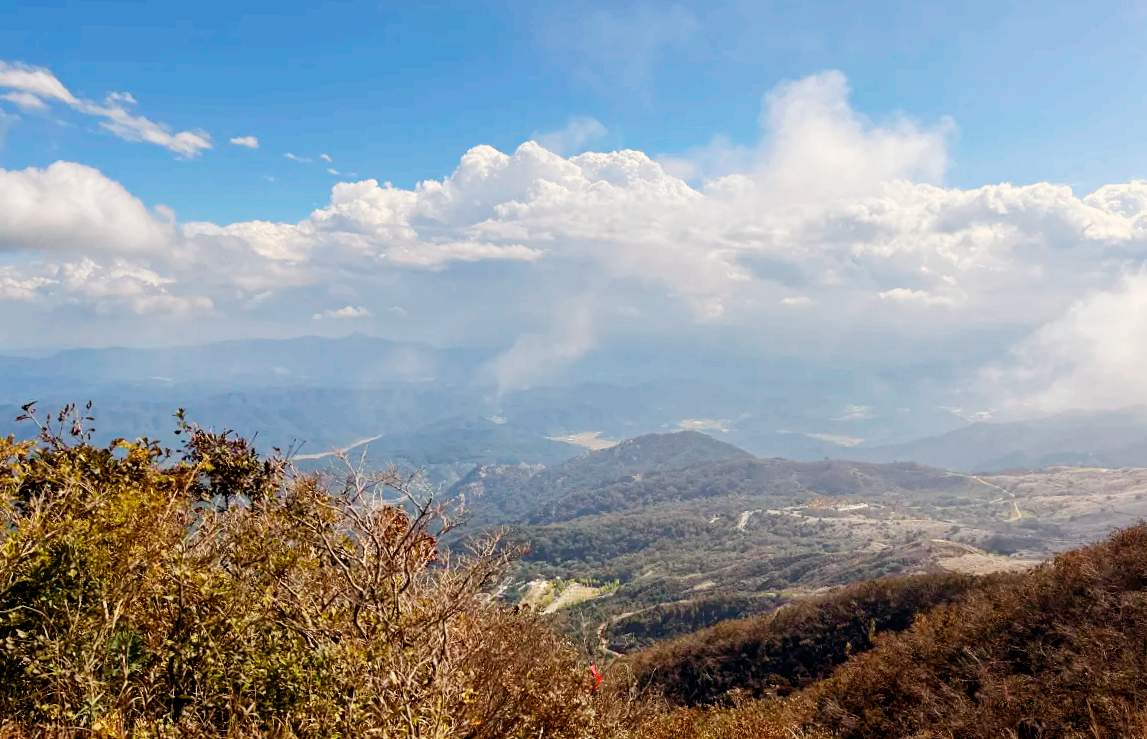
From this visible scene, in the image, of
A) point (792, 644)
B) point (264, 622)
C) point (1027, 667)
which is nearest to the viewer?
point (264, 622)

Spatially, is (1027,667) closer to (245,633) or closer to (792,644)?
(792,644)

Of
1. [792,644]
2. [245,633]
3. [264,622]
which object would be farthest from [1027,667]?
[245,633]

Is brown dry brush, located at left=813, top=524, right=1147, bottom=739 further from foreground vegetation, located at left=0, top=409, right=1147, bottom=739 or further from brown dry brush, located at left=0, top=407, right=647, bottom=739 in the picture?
brown dry brush, located at left=0, top=407, right=647, bottom=739

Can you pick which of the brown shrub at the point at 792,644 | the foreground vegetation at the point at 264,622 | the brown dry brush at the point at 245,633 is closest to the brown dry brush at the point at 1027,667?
the foreground vegetation at the point at 264,622

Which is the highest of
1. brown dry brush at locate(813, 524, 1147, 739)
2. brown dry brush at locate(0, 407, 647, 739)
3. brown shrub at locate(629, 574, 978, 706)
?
brown dry brush at locate(0, 407, 647, 739)

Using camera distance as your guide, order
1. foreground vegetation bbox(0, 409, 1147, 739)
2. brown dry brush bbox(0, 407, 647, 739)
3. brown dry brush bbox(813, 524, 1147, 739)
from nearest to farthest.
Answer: brown dry brush bbox(0, 407, 647, 739) → foreground vegetation bbox(0, 409, 1147, 739) → brown dry brush bbox(813, 524, 1147, 739)

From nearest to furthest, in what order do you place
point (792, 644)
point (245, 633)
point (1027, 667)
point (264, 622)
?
point (245, 633), point (264, 622), point (1027, 667), point (792, 644)

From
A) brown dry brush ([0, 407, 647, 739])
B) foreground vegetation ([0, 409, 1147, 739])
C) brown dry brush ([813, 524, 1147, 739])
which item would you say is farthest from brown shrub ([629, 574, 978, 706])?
brown dry brush ([0, 407, 647, 739])

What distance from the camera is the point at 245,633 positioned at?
1109cm

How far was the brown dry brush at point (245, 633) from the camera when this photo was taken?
9.73m

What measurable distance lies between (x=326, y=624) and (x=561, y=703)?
A: 509 cm

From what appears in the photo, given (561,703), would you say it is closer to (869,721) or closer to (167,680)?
(167,680)

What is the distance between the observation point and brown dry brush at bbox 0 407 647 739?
9.73 meters

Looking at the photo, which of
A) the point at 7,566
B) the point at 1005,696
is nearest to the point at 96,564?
the point at 7,566
